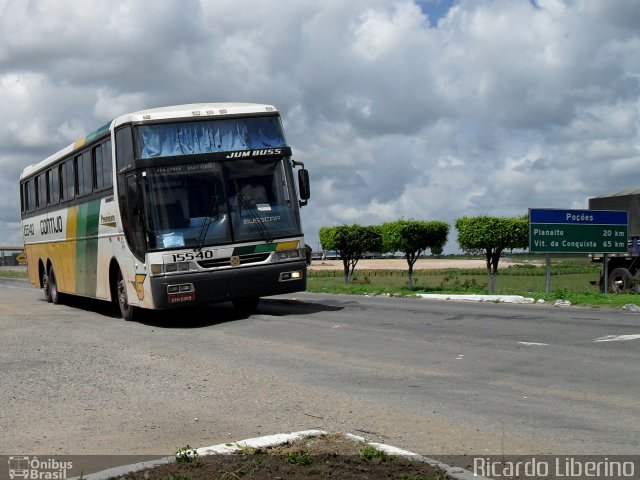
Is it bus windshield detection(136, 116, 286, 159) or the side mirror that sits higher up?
bus windshield detection(136, 116, 286, 159)

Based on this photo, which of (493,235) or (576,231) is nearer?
(576,231)

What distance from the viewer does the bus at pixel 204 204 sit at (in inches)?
585

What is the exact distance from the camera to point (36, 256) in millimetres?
25203

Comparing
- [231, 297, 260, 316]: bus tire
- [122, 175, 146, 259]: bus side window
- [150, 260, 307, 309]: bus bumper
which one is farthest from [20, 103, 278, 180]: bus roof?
[231, 297, 260, 316]: bus tire

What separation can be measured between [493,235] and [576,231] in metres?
5.38

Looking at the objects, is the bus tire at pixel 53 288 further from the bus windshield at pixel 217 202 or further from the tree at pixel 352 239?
the tree at pixel 352 239

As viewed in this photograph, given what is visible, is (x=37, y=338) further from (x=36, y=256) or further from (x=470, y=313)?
(x=36, y=256)

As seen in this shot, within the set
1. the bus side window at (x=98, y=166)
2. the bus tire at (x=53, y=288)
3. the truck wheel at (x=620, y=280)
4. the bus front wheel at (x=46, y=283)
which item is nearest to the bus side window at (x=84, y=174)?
the bus side window at (x=98, y=166)

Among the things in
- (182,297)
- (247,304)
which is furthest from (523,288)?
(182,297)

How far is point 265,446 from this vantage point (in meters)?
6.11

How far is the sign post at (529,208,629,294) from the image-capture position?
2364cm

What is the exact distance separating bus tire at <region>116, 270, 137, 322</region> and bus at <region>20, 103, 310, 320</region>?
1.14ft

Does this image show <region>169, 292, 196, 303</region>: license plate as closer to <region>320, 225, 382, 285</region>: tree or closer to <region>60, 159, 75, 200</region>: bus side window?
<region>60, 159, 75, 200</region>: bus side window

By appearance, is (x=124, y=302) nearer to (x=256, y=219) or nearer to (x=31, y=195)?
(x=256, y=219)
